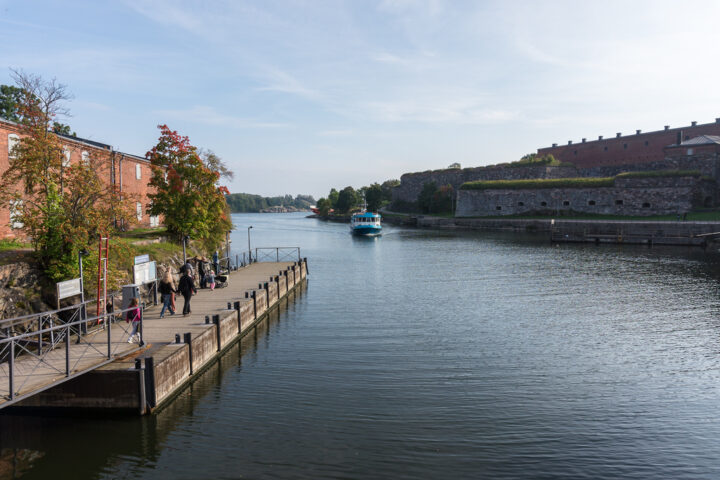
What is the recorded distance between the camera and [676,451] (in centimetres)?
1064

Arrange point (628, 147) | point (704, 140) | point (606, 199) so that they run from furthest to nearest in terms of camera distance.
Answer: point (628, 147) < point (606, 199) < point (704, 140)

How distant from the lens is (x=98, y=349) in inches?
502

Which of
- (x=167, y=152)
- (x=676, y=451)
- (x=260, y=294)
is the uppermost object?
(x=167, y=152)

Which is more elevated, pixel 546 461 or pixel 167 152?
pixel 167 152

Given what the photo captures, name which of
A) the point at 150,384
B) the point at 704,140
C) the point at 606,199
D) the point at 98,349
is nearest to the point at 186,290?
the point at 98,349

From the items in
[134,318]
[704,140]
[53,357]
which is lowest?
[53,357]

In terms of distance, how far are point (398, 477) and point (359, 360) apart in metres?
6.89

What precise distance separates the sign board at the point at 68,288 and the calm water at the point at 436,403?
151 inches

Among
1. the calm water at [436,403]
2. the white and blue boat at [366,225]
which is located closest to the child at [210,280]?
the calm water at [436,403]

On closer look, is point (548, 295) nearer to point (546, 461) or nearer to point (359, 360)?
point (359, 360)

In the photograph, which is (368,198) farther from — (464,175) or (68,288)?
(68,288)

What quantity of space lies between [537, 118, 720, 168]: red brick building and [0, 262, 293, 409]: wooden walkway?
293 ft

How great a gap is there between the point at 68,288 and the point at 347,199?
465 ft

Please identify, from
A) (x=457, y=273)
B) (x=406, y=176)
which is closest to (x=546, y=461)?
(x=457, y=273)
